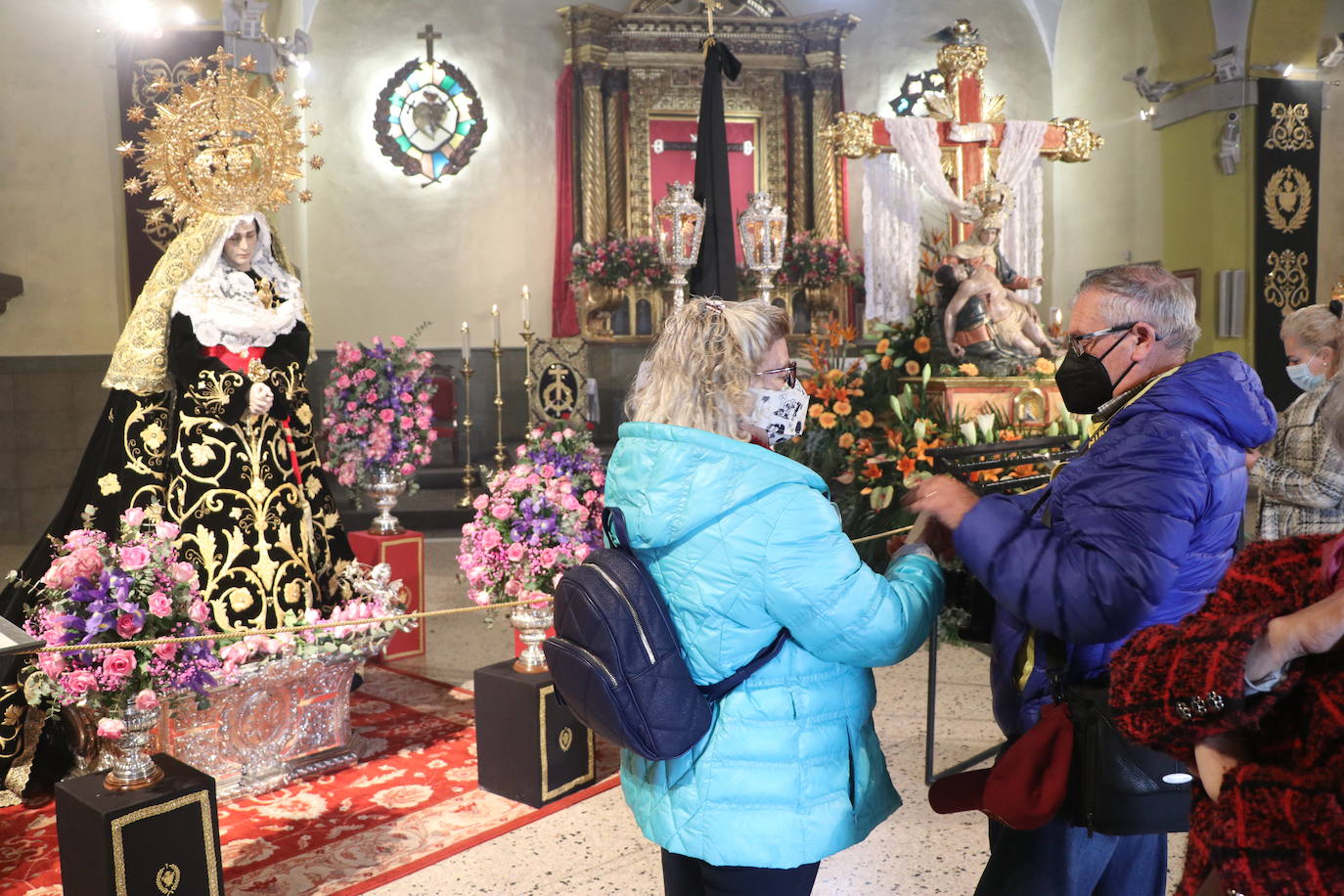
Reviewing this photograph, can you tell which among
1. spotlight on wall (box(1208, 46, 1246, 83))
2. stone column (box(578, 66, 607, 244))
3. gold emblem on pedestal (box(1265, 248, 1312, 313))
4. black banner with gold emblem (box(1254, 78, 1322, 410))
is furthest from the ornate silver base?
spotlight on wall (box(1208, 46, 1246, 83))

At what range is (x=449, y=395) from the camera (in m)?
10.9

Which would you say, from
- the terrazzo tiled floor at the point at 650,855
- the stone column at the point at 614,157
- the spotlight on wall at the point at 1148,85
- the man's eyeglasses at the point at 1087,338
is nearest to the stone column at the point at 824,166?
the stone column at the point at 614,157

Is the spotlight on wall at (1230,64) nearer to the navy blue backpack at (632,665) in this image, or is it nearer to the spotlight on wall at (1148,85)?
the spotlight on wall at (1148,85)

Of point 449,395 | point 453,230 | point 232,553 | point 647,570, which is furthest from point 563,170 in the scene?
point 647,570

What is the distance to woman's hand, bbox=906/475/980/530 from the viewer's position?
1.72 m

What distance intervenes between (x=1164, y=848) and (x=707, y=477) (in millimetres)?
1106

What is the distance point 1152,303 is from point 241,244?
3.20m

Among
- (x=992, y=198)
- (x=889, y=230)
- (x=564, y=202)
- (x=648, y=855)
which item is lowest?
(x=648, y=855)

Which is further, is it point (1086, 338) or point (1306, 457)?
point (1306, 457)

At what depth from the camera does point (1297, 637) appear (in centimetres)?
107

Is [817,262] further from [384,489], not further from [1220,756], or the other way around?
[1220,756]

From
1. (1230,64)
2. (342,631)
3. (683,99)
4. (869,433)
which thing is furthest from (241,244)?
(1230,64)

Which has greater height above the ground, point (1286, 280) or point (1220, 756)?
point (1286, 280)

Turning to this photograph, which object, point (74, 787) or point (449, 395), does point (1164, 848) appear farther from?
point (449, 395)
